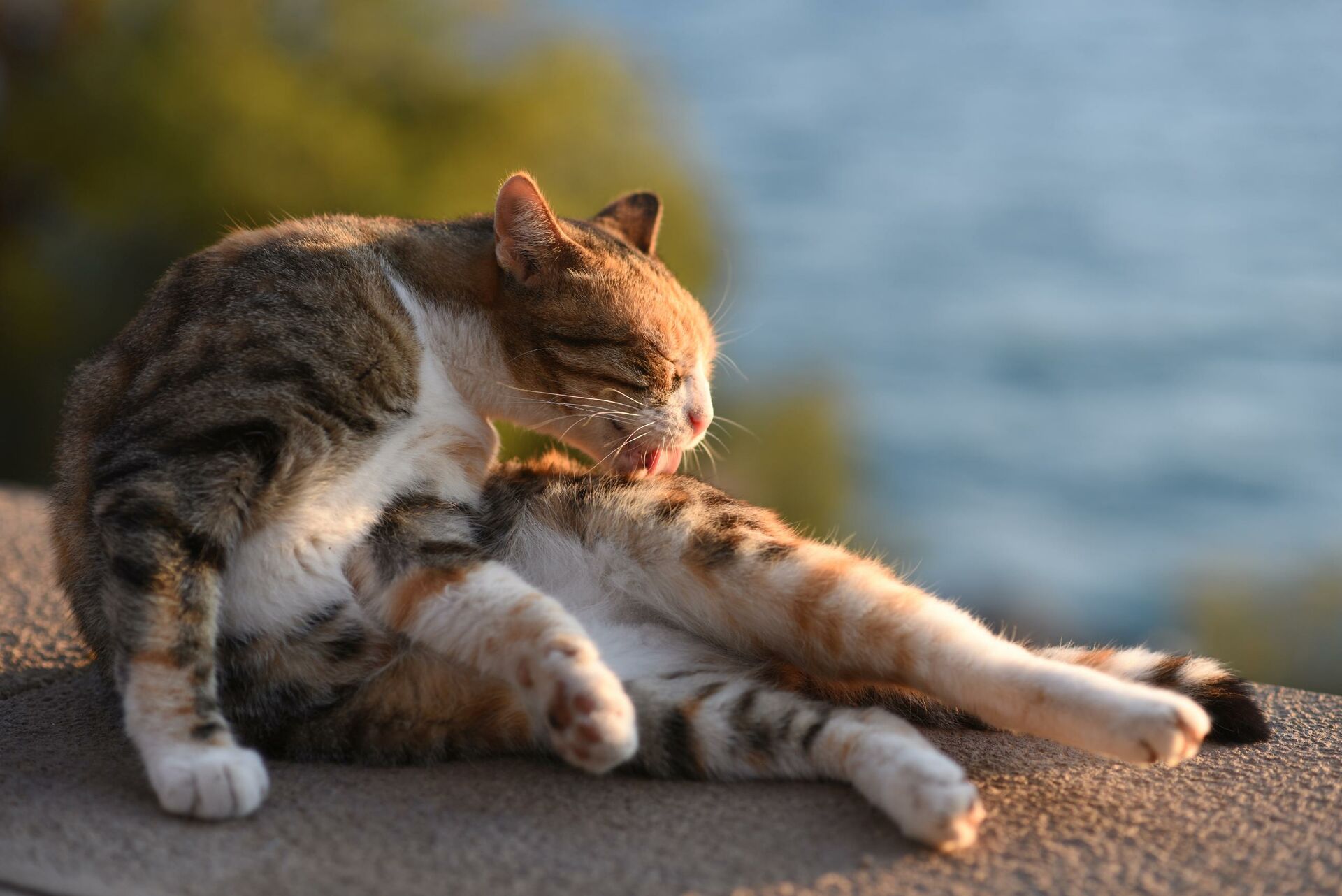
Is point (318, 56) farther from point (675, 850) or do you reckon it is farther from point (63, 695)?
point (675, 850)

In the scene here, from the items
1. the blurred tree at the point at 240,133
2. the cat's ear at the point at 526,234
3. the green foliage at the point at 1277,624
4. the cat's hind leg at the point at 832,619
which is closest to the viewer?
the cat's hind leg at the point at 832,619

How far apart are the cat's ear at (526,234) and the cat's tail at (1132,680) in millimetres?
1056

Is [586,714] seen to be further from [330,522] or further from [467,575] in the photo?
[330,522]

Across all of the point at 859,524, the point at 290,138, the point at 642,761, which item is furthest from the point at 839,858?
the point at 859,524

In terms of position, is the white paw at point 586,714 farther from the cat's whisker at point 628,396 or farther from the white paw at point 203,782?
the cat's whisker at point 628,396

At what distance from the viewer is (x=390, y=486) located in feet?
7.75

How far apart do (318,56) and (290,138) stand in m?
0.99

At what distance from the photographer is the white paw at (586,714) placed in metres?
1.88

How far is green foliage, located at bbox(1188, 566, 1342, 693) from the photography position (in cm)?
647

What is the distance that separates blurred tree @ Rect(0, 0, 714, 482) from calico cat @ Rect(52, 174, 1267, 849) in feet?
14.0

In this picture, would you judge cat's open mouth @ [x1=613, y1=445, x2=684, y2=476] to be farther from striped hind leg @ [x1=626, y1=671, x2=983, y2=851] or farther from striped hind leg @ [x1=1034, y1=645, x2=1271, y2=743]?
striped hind leg @ [x1=1034, y1=645, x2=1271, y2=743]

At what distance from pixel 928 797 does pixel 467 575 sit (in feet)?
3.15

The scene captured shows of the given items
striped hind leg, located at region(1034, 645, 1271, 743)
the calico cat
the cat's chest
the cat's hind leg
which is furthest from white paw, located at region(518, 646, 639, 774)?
striped hind leg, located at region(1034, 645, 1271, 743)

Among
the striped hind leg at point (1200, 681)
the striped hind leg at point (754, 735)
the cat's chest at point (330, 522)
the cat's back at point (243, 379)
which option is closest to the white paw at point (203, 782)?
the cat's chest at point (330, 522)
